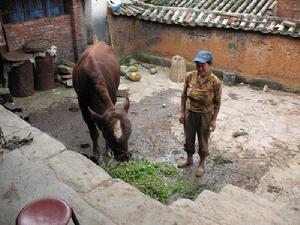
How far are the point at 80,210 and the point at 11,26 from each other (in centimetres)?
738

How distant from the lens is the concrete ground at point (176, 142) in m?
4.43

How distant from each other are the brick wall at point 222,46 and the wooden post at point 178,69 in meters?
1.04

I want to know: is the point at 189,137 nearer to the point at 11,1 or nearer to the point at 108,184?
the point at 108,184

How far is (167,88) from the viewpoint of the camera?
1081 cm

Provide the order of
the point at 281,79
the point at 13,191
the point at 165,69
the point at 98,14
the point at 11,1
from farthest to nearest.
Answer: the point at 165,69, the point at 98,14, the point at 281,79, the point at 11,1, the point at 13,191

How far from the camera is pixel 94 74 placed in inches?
245

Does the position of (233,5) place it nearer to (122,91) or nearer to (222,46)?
(222,46)

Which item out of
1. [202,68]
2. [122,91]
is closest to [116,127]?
[202,68]

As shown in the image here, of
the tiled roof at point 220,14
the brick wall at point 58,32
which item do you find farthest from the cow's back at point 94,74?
the tiled roof at point 220,14

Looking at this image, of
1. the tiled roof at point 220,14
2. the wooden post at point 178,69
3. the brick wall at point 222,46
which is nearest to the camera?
the tiled roof at point 220,14

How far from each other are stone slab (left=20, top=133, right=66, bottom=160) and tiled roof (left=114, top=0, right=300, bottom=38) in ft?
24.3

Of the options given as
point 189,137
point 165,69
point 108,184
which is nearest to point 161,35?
point 165,69

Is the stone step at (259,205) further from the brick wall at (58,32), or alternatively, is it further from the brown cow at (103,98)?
the brick wall at (58,32)

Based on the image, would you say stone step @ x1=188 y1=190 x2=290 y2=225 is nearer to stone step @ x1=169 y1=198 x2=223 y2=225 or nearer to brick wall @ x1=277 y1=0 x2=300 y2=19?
stone step @ x1=169 y1=198 x2=223 y2=225
